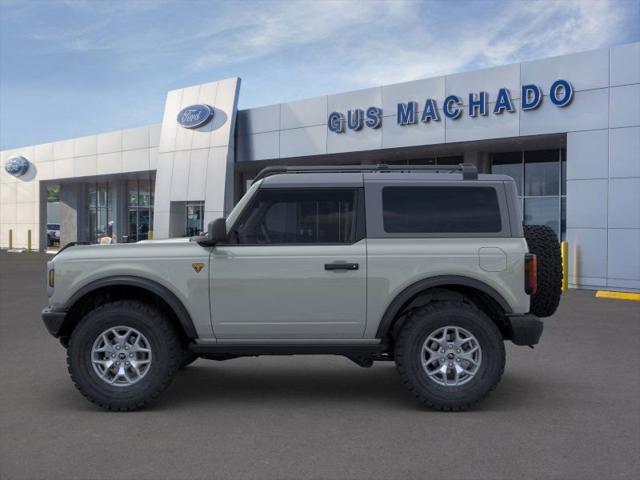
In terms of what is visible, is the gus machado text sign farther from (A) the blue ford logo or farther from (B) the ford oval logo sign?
(A) the blue ford logo

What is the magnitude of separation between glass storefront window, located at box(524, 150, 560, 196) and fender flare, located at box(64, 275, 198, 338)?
18.5 metres

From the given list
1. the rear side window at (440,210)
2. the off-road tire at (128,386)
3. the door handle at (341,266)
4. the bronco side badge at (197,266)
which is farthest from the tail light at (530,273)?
the off-road tire at (128,386)

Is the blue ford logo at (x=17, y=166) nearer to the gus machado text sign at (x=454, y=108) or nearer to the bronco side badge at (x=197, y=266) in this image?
the gus machado text sign at (x=454, y=108)

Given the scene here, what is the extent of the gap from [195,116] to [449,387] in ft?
81.2

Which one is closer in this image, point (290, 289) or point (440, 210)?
point (290, 289)

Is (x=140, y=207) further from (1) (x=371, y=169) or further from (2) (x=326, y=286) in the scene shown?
(2) (x=326, y=286)

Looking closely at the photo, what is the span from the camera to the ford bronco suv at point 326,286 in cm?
562

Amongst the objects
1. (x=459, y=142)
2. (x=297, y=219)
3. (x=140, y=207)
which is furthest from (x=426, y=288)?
(x=140, y=207)

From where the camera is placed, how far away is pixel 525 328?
566 cm

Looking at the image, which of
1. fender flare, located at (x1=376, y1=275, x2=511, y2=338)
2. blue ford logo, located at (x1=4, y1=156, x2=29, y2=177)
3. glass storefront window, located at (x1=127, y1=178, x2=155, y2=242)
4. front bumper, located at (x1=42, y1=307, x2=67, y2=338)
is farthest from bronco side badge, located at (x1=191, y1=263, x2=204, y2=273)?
blue ford logo, located at (x1=4, y1=156, x2=29, y2=177)

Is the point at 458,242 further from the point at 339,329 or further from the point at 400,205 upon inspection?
the point at 339,329

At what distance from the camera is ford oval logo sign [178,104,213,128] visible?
1108 inches

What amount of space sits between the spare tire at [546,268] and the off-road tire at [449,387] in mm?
688

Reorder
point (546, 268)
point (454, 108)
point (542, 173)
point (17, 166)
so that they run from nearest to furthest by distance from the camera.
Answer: point (546, 268) < point (454, 108) < point (542, 173) < point (17, 166)
